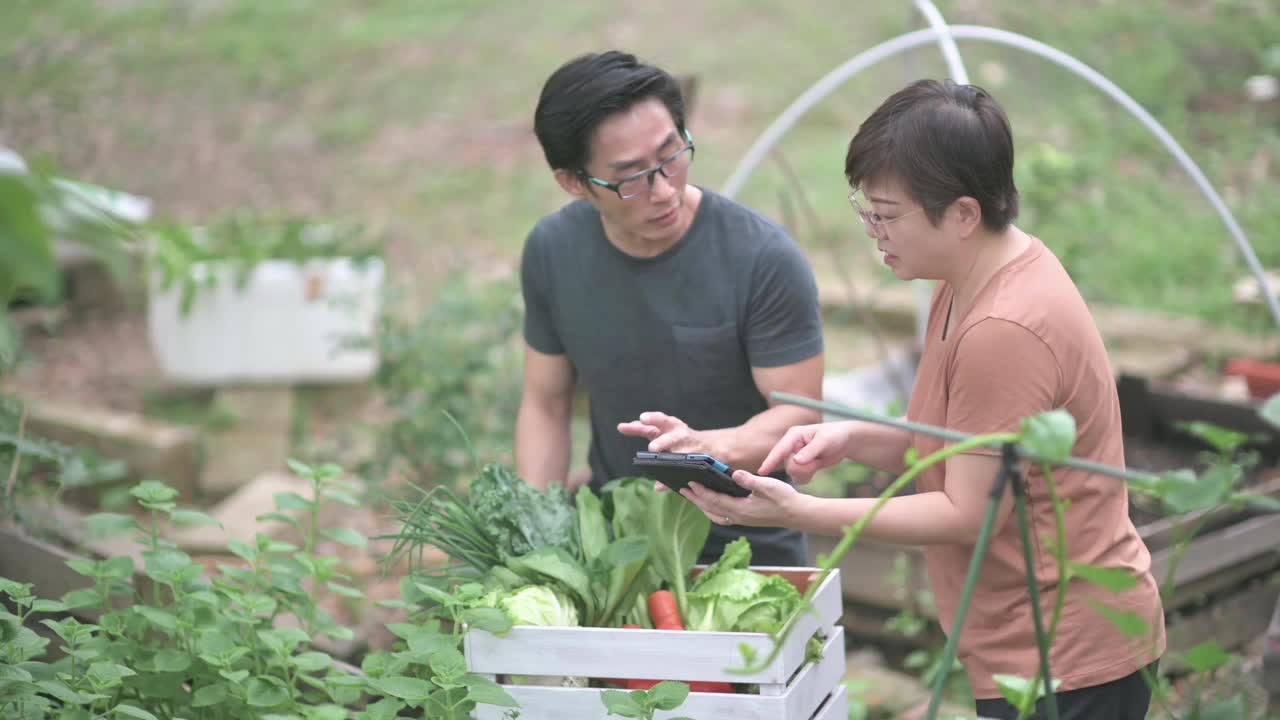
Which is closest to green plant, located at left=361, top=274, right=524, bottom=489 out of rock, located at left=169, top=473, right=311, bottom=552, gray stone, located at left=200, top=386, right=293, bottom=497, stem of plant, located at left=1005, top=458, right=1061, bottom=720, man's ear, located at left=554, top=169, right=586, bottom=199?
rock, located at left=169, top=473, right=311, bottom=552

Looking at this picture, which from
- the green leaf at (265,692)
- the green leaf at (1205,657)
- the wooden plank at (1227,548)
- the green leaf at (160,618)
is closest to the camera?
the green leaf at (1205,657)

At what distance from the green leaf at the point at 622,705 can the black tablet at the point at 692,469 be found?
0.33 meters

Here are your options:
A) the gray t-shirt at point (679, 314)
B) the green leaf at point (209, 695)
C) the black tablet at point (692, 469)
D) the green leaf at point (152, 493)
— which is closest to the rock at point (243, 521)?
the green leaf at point (152, 493)

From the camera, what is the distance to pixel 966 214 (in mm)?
1814

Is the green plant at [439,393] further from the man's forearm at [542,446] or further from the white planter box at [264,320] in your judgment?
the man's forearm at [542,446]

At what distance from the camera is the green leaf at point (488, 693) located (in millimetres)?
1858

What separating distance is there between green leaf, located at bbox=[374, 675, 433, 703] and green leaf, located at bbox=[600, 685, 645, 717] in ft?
0.93

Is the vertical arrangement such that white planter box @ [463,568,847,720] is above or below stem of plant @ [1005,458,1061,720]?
below

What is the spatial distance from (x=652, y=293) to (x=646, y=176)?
26cm

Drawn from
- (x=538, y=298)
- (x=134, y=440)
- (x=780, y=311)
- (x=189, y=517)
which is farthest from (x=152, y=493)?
(x=134, y=440)

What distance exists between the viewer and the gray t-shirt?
8.13 ft

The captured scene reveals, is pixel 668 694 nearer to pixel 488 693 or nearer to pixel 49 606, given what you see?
pixel 488 693

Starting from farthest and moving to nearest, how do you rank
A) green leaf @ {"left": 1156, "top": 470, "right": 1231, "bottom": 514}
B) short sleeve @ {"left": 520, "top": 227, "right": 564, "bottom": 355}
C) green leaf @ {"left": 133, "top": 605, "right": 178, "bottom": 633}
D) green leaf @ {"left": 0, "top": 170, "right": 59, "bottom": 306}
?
short sleeve @ {"left": 520, "top": 227, "right": 564, "bottom": 355} → green leaf @ {"left": 133, "top": 605, "right": 178, "bottom": 633} → green leaf @ {"left": 1156, "top": 470, "right": 1231, "bottom": 514} → green leaf @ {"left": 0, "top": 170, "right": 59, "bottom": 306}

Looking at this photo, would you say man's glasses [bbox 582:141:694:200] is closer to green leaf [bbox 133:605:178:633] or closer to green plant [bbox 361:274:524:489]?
green leaf [bbox 133:605:178:633]
